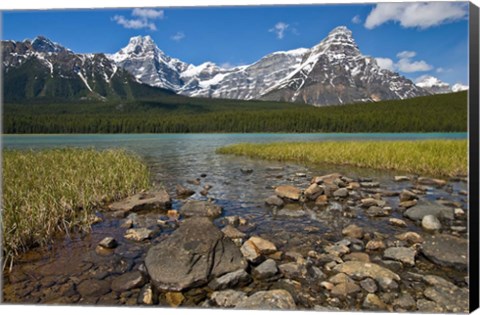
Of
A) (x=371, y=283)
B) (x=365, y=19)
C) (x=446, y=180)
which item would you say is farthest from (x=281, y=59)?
(x=371, y=283)

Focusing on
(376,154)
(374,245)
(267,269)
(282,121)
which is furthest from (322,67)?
(267,269)

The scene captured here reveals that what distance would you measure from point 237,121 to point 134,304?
67.1 feet

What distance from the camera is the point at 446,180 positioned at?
586 cm

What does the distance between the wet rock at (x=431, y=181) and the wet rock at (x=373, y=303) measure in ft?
13.5

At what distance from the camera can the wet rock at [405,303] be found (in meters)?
2.69

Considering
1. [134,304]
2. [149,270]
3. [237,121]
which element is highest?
[237,121]

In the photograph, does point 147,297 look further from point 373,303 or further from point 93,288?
point 373,303

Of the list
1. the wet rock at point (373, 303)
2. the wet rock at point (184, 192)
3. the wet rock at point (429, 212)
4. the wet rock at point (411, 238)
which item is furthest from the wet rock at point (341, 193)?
the wet rock at point (373, 303)

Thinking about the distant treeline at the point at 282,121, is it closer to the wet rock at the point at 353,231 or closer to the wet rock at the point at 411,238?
the wet rock at the point at 411,238

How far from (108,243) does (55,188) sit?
1917 millimetres

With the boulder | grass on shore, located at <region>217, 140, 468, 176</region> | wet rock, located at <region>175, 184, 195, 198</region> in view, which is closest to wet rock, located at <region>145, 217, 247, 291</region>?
the boulder

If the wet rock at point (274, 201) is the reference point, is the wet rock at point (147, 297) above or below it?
below

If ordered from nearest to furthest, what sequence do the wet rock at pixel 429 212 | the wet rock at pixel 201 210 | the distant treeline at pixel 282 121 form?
the distant treeline at pixel 282 121 < the wet rock at pixel 429 212 < the wet rock at pixel 201 210

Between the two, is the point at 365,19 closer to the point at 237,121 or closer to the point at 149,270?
the point at 149,270
